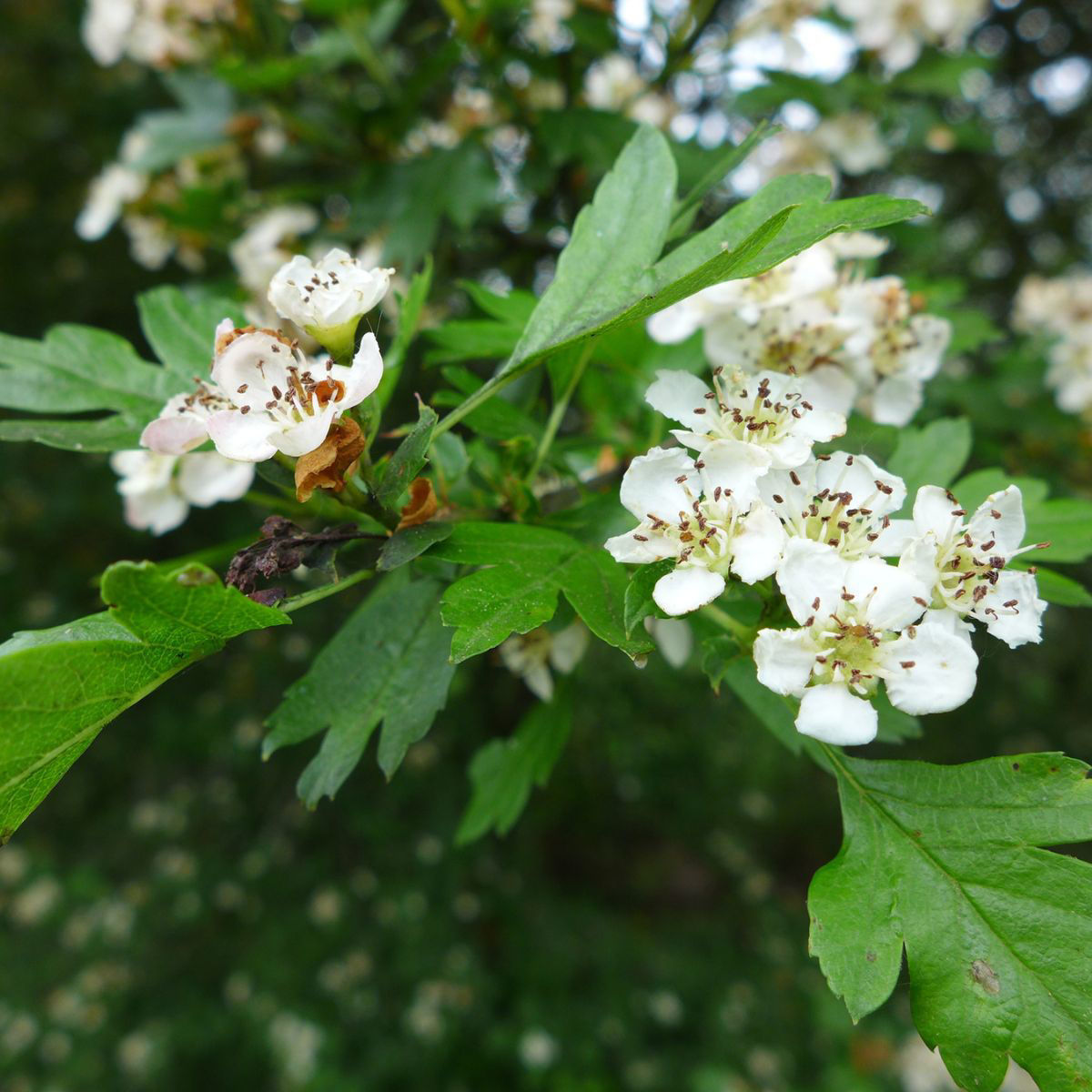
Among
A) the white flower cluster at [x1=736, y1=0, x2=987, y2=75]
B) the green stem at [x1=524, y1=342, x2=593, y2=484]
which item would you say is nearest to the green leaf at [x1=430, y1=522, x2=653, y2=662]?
the green stem at [x1=524, y1=342, x2=593, y2=484]

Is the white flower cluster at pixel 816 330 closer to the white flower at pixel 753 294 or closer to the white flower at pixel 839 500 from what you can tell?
the white flower at pixel 753 294

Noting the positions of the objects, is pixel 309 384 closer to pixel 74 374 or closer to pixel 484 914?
pixel 74 374

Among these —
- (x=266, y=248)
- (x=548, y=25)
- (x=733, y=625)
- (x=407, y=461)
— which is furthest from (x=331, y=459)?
(x=548, y=25)

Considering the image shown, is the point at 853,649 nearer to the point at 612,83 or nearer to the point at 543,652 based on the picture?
the point at 543,652

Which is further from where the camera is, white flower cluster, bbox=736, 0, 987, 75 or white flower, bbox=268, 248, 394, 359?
white flower cluster, bbox=736, 0, 987, 75

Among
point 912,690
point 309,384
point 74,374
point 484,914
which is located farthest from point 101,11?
point 484,914

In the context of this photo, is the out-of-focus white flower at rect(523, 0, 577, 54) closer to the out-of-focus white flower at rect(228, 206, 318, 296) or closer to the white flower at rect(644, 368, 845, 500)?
the out-of-focus white flower at rect(228, 206, 318, 296)
